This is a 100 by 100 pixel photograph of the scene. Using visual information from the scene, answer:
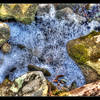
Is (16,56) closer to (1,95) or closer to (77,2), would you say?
(1,95)

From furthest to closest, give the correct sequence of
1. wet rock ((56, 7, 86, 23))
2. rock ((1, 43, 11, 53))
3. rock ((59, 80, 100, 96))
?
wet rock ((56, 7, 86, 23)) → rock ((1, 43, 11, 53)) → rock ((59, 80, 100, 96))

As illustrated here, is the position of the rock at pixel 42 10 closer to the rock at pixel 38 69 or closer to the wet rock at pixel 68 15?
the wet rock at pixel 68 15

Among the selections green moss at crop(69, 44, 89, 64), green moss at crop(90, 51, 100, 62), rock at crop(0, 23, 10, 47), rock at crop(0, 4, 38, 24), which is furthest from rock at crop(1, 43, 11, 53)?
green moss at crop(90, 51, 100, 62)

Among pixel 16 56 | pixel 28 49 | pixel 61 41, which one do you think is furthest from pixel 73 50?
pixel 16 56

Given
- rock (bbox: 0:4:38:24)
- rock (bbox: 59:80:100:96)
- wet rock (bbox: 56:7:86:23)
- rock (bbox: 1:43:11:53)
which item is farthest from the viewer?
wet rock (bbox: 56:7:86:23)

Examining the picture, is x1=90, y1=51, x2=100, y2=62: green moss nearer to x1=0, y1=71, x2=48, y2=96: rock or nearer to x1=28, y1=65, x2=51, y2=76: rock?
x1=28, y1=65, x2=51, y2=76: rock

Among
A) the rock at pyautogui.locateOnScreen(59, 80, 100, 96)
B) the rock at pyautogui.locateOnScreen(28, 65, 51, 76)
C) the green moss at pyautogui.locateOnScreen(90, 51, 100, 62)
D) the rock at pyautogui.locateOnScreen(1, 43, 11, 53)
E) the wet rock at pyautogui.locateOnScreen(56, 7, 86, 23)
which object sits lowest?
the rock at pyautogui.locateOnScreen(59, 80, 100, 96)

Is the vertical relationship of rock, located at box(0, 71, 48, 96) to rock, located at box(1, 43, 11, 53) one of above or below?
below

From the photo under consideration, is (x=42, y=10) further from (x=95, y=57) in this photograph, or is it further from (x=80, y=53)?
(x=95, y=57)
